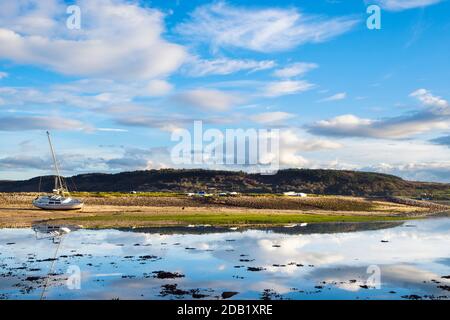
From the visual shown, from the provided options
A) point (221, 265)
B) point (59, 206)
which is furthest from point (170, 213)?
point (221, 265)

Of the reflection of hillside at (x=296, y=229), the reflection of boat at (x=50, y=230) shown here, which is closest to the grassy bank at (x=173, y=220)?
the reflection of boat at (x=50, y=230)

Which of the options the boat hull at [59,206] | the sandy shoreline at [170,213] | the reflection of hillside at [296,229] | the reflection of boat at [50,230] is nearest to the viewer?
the reflection of boat at [50,230]

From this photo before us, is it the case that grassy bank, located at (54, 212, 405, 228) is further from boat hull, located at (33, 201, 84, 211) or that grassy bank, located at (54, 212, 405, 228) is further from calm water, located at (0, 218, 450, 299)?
boat hull, located at (33, 201, 84, 211)

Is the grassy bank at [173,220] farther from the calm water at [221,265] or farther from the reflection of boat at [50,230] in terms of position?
the calm water at [221,265]

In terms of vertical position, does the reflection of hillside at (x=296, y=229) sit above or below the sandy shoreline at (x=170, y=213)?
below

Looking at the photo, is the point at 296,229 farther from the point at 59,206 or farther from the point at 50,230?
the point at 59,206

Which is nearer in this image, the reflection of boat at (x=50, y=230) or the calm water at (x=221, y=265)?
the calm water at (x=221, y=265)
